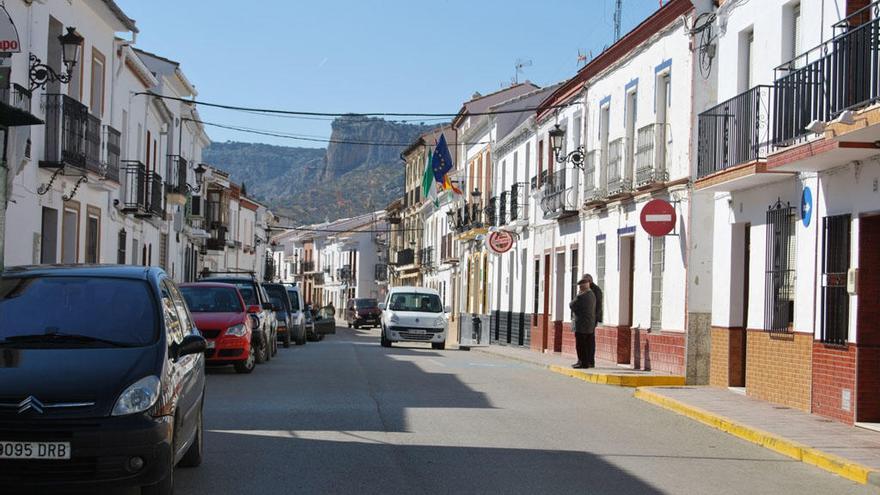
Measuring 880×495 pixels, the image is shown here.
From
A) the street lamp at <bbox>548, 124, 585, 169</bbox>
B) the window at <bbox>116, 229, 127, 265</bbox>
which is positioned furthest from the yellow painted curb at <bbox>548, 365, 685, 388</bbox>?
the window at <bbox>116, 229, 127, 265</bbox>

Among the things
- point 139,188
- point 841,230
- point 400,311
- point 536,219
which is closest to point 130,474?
point 841,230

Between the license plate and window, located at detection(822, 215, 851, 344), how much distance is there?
1026 cm

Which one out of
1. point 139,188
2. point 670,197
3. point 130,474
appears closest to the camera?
point 130,474

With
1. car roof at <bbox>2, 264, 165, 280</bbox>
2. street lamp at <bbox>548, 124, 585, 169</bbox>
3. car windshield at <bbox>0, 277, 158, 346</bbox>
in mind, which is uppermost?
street lamp at <bbox>548, 124, 585, 169</bbox>

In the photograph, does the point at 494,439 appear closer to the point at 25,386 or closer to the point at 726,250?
the point at 25,386

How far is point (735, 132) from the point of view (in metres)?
17.9

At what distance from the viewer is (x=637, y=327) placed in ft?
81.5

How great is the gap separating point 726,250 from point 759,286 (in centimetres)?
179

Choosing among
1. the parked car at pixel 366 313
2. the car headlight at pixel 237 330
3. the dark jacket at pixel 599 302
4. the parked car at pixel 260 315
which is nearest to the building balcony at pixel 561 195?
the dark jacket at pixel 599 302

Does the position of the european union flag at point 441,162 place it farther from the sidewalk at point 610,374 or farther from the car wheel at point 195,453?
the car wheel at point 195,453

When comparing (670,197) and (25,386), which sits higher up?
(670,197)

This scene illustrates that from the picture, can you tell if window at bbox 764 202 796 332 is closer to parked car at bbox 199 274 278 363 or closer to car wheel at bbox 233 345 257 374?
car wheel at bbox 233 345 257 374

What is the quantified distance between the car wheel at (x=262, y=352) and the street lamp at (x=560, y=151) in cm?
1003

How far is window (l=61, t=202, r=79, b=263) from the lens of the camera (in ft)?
83.9
